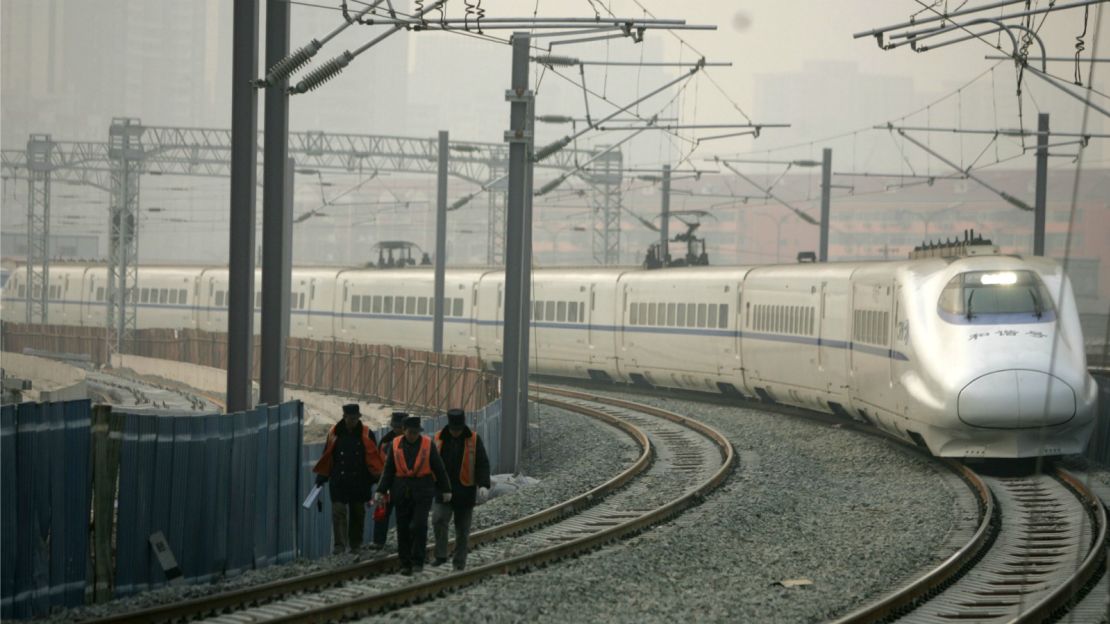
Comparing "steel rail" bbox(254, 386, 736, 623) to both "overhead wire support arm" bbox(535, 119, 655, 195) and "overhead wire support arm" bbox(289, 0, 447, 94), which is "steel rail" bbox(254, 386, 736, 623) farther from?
"overhead wire support arm" bbox(535, 119, 655, 195)

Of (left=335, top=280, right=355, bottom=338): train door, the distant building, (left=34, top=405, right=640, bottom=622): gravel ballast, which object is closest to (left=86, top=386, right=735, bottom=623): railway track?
(left=34, top=405, right=640, bottom=622): gravel ballast

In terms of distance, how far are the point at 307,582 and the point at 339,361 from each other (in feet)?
90.4

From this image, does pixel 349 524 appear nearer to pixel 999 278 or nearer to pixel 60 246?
pixel 999 278

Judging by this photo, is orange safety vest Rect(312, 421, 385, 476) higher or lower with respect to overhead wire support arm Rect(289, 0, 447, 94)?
lower

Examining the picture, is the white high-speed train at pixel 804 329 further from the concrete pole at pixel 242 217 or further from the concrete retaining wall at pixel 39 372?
the concrete retaining wall at pixel 39 372

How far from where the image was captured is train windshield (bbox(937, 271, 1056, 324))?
63.9 feet

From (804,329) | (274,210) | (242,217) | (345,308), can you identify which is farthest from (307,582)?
(345,308)

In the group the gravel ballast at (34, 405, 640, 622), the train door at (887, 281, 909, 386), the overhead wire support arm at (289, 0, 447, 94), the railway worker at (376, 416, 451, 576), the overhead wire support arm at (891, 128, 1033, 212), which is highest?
the overhead wire support arm at (891, 128, 1033, 212)

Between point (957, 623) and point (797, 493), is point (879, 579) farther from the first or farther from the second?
point (797, 493)

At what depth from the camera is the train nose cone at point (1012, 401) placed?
60.7 ft

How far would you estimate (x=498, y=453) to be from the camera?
2355cm

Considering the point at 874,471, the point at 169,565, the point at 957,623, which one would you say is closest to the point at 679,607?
the point at 957,623

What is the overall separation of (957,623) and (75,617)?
21.5ft

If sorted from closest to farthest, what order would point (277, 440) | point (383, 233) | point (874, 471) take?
point (277, 440) → point (874, 471) → point (383, 233)
